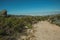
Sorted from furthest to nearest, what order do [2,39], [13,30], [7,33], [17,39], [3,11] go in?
[3,11], [13,30], [7,33], [17,39], [2,39]

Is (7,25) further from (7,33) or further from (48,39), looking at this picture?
(48,39)

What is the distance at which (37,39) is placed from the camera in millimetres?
13750

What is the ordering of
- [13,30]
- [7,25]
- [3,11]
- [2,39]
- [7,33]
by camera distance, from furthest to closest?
[3,11] < [7,25] < [13,30] < [7,33] < [2,39]

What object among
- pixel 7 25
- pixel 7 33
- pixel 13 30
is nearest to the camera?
pixel 7 33

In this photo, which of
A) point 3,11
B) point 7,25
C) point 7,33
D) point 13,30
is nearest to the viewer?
point 7,33

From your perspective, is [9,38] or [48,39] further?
[48,39]

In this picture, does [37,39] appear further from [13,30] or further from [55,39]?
[13,30]

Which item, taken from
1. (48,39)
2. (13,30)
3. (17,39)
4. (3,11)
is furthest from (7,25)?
(3,11)

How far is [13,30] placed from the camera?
50.5 ft

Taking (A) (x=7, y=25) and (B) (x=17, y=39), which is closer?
(B) (x=17, y=39)

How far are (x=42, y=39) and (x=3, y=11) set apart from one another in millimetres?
22932

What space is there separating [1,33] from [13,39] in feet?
5.44

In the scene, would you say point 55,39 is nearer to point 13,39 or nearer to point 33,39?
point 33,39

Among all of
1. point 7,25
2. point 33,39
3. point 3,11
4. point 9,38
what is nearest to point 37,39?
point 33,39
